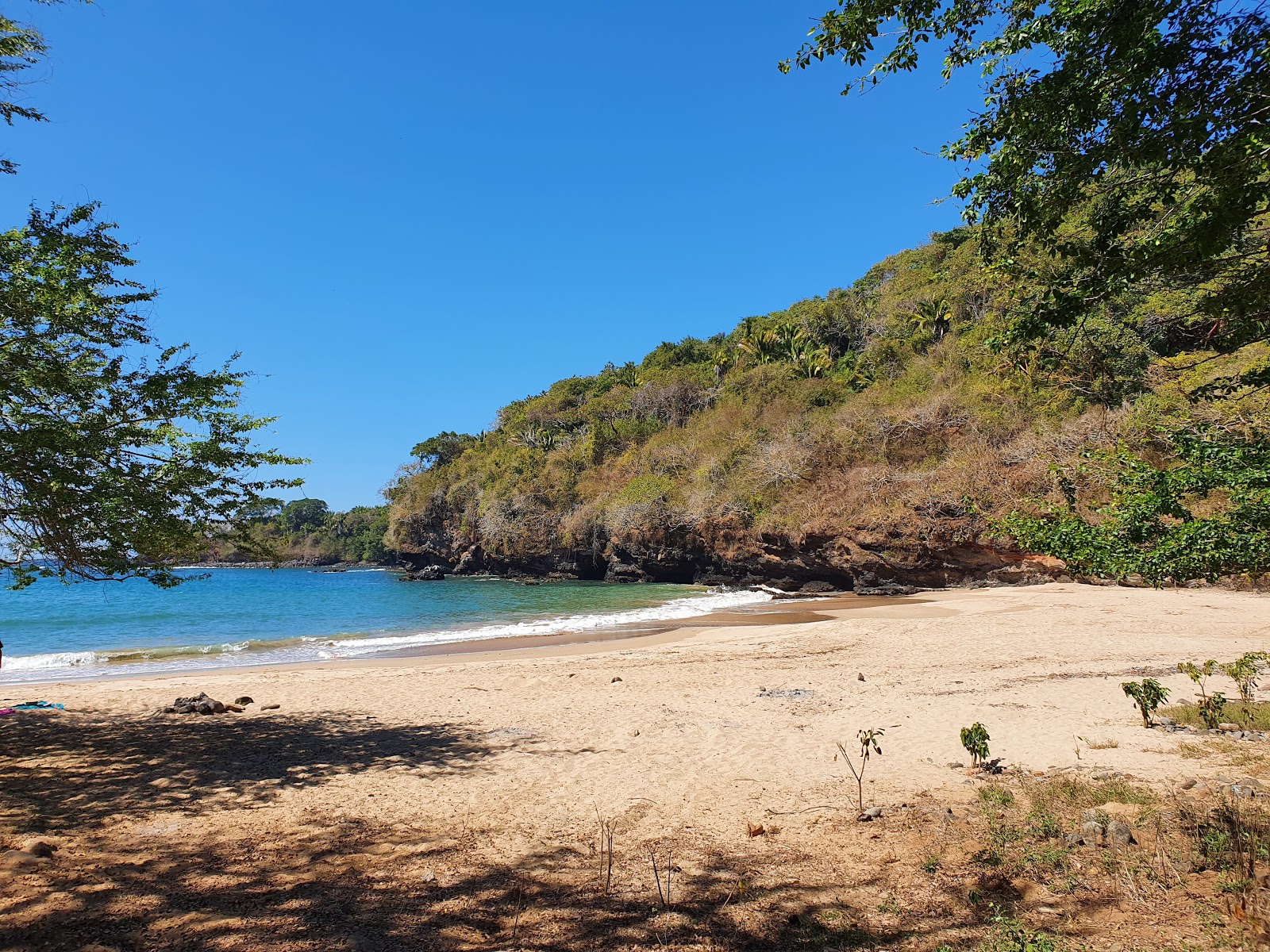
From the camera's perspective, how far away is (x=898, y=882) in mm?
4242

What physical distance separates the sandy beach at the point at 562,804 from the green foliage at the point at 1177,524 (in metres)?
2.06

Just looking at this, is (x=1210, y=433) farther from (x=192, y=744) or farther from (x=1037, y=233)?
(x=192, y=744)

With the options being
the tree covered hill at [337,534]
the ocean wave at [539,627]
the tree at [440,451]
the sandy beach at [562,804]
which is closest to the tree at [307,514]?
the tree covered hill at [337,534]

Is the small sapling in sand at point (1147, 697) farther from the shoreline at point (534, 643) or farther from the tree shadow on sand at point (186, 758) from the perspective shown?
the shoreline at point (534, 643)

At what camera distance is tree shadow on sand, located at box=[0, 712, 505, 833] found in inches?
231

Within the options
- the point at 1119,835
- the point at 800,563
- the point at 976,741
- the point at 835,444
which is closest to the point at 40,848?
the point at 1119,835

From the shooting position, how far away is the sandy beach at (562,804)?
3795mm

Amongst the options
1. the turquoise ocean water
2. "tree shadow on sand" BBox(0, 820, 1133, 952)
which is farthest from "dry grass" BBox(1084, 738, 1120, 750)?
the turquoise ocean water

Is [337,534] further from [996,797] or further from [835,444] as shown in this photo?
[996,797]

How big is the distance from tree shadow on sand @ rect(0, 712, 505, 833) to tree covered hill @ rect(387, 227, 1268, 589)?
7086 mm

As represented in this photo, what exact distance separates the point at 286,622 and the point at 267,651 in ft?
31.1

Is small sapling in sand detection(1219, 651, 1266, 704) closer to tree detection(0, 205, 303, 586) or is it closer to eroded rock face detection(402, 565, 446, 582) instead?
tree detection(0, 205, 303, 586)

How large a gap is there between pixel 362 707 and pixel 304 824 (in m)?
5.66

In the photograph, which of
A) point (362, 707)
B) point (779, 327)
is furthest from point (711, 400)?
point (362, 707)
